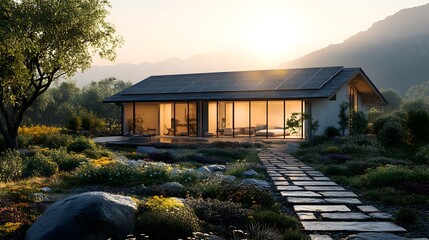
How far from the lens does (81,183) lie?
9539 millimetres

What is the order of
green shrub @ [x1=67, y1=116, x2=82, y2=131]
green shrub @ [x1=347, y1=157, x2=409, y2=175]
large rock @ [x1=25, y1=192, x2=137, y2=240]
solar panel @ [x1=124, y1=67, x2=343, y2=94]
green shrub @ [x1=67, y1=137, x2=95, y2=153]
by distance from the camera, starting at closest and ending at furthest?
large rock @ [x1=25, y1=192, x2=137, y2=240], green shrub @ [x1=347, y1=157, x2=409, y2=175], green shrub @ [x1=67, y1=137, x2=95, y2=153], solar panel @ [x1=124, y1=67, x2=343, y2=94], green shrub @ [x1=67, y1=116, x2=82, y2=131]

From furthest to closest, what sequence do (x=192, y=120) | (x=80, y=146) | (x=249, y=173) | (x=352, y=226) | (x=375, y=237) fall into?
1. (x=192, y=120)
2. (x=80, y=146)
3. (x=249, y=173)
4. (x=352, y=226)
5. (x=375, y=237)

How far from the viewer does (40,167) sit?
37.8 ft

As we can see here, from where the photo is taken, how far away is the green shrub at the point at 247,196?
7.27 meters

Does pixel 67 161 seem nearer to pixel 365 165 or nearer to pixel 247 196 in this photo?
pixel 247 196

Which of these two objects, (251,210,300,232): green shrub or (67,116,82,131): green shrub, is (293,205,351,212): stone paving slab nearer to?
(251,210,300,232): green shrub

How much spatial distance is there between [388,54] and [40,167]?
Result: 124 meters

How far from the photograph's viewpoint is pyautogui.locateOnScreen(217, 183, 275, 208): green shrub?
23.9 ft

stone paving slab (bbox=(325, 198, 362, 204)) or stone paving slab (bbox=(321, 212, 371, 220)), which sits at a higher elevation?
stone paving slab (bbox=(325, 198, 362, 204))

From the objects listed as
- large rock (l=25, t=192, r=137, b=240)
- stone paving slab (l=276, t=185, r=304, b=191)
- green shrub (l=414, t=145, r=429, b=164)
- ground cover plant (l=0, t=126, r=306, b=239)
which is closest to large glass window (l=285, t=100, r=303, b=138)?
ground cover plant (l=0, t=126, r=306, b=239)

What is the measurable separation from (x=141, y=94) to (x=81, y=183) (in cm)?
2069

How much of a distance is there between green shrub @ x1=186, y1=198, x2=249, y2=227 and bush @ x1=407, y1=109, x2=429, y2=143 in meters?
13.6

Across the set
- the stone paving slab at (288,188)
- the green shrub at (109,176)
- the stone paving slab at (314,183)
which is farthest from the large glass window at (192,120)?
the stone paving slab at (288,188)

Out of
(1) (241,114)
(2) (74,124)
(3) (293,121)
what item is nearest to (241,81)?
(1) (241,114)
